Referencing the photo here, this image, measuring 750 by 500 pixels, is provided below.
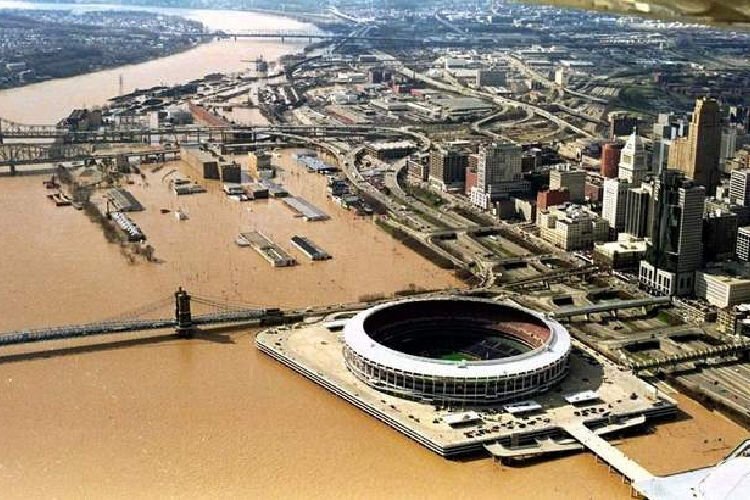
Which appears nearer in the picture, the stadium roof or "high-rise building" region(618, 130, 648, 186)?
the stadium roof

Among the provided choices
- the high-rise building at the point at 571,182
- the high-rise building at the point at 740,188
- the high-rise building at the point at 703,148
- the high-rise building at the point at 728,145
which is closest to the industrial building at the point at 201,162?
the high-rise building at the point at 571,182

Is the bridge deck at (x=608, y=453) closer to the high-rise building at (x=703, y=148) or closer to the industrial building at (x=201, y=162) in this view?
the high-rise building at (x=703, y=148)

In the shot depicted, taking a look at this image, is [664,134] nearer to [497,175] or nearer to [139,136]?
[497,175]

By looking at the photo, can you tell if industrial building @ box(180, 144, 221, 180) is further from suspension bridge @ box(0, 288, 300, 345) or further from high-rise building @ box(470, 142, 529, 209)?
suspension bridge @ box(0, 288, 300, 345)

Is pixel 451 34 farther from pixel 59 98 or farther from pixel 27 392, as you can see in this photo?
pixel 27 392

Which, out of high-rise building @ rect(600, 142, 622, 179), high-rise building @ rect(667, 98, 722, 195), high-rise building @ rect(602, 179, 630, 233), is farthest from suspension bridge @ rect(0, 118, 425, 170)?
high-rise building @ rect(602, 179, 630, 233)

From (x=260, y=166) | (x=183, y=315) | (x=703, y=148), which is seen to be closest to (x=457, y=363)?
(x=183, y=315)
